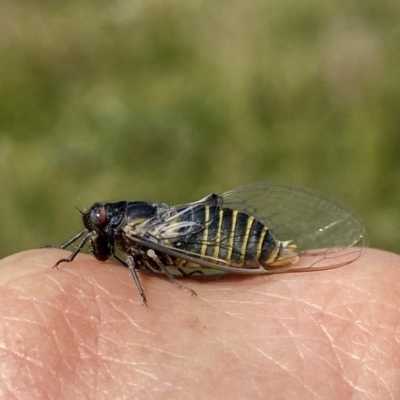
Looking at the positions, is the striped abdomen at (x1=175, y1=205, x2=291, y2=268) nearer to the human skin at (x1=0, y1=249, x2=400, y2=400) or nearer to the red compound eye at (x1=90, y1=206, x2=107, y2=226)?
the human skin at (x1=0, y1=249, x2=400, y2=400)

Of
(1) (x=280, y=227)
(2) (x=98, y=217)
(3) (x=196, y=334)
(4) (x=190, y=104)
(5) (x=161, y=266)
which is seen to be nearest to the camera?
(3) (x=196, y=334)

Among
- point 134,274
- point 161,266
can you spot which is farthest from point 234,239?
point 134,274

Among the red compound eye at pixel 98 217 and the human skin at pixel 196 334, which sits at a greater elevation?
the red compound eye at pixel 98 217

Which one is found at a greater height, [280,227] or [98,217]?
[98,217]

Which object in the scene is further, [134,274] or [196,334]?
[134,274]

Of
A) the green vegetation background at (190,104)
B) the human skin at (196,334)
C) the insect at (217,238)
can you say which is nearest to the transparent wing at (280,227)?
the insect at (217,238)

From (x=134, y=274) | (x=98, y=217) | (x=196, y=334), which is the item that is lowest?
(x=196, y=334)

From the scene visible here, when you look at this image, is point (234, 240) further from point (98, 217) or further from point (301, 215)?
point (98, 217)

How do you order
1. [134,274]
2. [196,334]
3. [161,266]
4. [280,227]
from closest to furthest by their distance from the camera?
[196,334], [134,274], [161,266], [280,227]

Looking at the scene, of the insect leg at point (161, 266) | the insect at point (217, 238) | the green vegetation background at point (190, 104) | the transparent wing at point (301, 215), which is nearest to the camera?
the insect leg at point (161, 266)

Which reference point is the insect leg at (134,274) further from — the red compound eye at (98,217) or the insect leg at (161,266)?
the red compound eye at (98,217)
